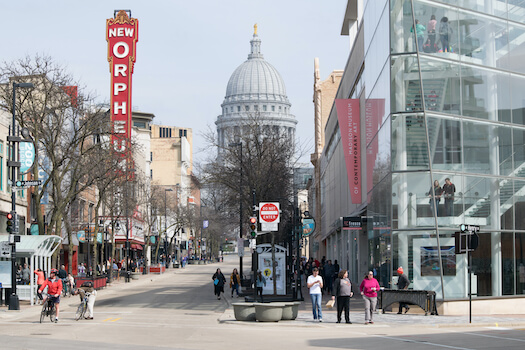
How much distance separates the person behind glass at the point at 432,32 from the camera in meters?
27.2

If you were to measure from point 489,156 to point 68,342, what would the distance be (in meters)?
16.4

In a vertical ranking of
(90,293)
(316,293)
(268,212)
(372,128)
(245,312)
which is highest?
(372,128)

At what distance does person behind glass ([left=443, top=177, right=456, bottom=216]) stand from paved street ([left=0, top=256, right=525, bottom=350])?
3.67 m

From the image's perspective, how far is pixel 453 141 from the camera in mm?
26969

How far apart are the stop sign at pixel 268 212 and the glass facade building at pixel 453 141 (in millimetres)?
4434

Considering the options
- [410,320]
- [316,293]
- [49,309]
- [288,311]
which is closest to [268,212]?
[288,311]

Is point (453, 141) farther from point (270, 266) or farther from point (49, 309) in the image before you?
point (49, 309)

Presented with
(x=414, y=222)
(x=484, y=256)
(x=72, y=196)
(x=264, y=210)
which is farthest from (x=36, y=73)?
(x=484, y=256)

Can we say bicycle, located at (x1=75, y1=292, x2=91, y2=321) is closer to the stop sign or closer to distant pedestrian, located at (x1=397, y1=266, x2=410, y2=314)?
the stop sign

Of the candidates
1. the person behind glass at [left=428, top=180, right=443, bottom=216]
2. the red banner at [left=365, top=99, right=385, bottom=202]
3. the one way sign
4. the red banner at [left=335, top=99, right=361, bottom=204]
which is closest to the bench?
the person behind glass at [left=428, top=180, right=443, bottom=216]

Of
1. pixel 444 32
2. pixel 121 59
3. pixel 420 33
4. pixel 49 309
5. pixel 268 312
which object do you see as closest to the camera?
pixel 268 312

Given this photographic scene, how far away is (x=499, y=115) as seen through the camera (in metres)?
28.1

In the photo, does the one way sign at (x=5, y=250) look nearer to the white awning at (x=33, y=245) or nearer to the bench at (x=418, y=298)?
the white awning at (x=33, y=245)

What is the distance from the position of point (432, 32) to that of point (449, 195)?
227 inches
